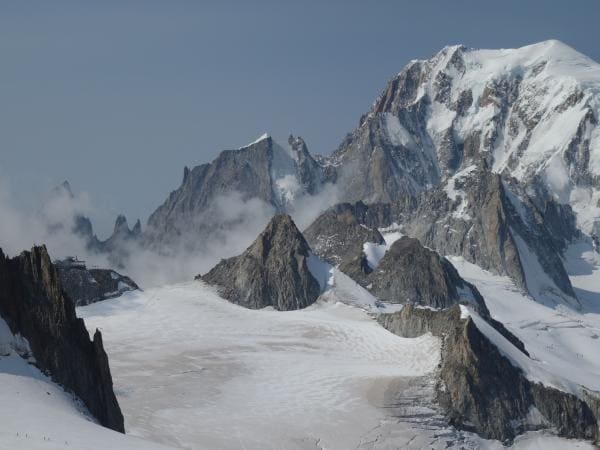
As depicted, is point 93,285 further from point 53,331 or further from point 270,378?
point 53,331

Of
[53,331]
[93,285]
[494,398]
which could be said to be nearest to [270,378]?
[494,398]

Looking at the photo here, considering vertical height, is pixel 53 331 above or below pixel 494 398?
above

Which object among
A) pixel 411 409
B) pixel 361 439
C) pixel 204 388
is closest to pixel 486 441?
pixel 411 409

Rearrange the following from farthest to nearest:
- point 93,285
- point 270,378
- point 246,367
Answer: point 93,285
point 246,367
point 270,378

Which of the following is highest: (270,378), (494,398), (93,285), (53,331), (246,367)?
(53,331)

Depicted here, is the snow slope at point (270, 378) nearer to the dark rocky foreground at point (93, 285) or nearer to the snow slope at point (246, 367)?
the snow slope at point (246, 367)

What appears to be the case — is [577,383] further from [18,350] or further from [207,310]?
[18,350]

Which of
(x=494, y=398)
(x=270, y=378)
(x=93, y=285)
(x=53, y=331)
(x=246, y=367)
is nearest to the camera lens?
(x=53, y=331)

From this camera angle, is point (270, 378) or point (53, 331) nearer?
point (53, 331)
